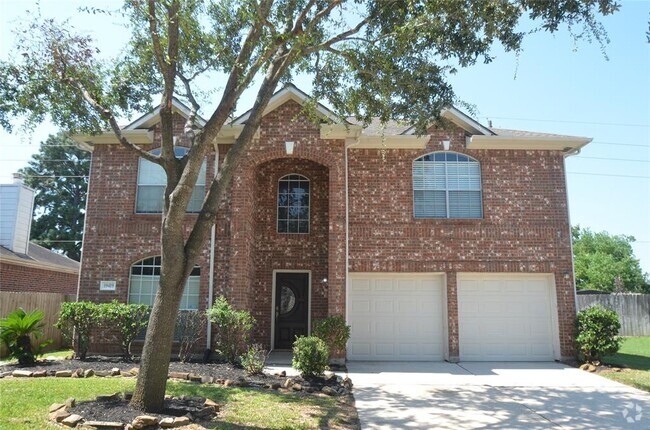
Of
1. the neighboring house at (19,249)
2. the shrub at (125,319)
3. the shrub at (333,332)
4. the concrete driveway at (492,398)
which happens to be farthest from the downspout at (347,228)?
the neighboring house at (19,249)

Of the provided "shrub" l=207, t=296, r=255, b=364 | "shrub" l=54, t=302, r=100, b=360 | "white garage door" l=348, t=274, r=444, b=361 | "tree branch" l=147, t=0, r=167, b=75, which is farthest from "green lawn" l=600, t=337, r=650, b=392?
"shrub" l=54, t=302, r=100, b=360

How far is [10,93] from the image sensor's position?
8500 mm

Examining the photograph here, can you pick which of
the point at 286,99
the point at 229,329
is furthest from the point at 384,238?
the point at 229,329

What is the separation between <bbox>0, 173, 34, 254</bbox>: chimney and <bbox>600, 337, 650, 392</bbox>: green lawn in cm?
2004

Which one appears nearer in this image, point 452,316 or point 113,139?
point 452,316

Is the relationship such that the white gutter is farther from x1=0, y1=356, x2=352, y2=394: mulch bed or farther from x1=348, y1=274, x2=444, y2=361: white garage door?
x1=348, y1=274, x2=444, y2=361: white garage door

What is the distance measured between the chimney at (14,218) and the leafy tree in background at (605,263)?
47.7m

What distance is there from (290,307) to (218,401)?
631 cm

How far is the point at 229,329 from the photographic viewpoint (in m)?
10.9

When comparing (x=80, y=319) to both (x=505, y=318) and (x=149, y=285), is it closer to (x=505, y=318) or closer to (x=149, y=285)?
(x=149, y=285)

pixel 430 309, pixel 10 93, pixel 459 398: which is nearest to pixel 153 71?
pixel 10 93

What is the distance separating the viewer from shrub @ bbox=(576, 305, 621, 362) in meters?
11.6

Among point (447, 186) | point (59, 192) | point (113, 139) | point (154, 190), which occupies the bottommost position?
point (154, 190)

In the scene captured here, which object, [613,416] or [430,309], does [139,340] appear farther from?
[613,416]
